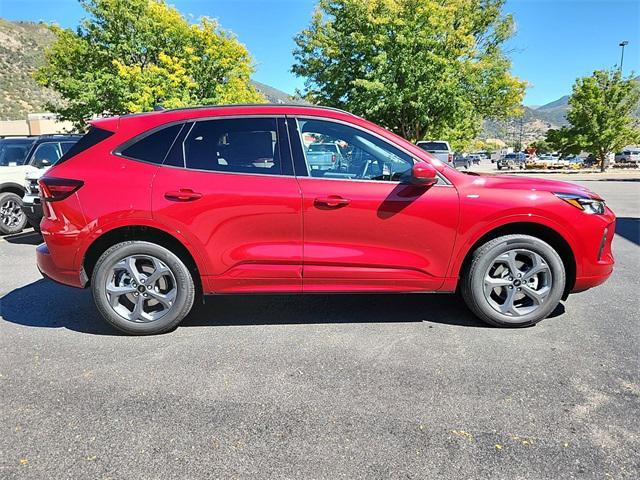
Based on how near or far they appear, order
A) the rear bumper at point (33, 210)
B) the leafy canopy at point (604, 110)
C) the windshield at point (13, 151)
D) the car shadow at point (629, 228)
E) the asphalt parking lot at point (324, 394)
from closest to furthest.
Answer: the asphalt parking lot at point (324, 394)
the rear bumper at point (33, 210)
the car shadow at point (629, 228)
the windshield at point (13, 151)
the leafy canopy at point (604, 110)

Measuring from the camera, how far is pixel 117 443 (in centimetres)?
→ 239

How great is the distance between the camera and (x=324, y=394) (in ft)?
9.32

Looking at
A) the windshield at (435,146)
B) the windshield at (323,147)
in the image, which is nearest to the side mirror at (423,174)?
the windshield at (323,147)

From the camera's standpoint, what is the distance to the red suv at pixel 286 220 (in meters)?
3.56

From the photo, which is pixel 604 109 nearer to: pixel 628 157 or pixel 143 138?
pixel 628 157

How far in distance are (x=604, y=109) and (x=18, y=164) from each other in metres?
35.9

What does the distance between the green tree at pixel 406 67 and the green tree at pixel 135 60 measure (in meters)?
5.04

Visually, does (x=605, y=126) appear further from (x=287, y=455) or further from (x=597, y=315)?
(x=287, y=455)

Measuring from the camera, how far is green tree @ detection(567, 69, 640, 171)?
3225cm

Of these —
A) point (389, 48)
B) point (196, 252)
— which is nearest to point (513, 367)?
point (196, 252)

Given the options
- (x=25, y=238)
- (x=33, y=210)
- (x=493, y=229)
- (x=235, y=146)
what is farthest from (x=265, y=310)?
(x=25, y=238)

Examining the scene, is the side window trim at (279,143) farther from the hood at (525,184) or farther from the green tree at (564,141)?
the green tree at (564,141)

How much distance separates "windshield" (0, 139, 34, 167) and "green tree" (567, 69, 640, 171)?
3494cm

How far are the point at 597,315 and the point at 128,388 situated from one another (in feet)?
12.9
